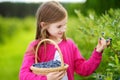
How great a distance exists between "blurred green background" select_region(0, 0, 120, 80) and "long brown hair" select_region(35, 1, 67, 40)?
0.92 ft

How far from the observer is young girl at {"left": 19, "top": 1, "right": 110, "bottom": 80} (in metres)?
3.67

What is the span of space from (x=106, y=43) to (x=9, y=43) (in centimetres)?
1145

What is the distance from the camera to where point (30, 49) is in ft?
12.3

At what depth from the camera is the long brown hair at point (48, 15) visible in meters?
3.72

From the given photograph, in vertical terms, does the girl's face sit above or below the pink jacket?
above

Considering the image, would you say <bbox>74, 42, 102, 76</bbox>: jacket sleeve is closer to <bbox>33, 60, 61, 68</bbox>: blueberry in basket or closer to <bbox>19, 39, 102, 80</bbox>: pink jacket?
<bbox>19, 39, 102, 80</bbox>: pink jacket

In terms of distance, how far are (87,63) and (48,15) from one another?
525 mm

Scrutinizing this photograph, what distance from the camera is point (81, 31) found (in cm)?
409

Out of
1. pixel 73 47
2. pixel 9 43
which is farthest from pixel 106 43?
pixel 9 43

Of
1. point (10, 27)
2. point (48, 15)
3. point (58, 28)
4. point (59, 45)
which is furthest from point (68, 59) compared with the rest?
point (10, 27)

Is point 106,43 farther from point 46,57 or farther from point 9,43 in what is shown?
point 9,43

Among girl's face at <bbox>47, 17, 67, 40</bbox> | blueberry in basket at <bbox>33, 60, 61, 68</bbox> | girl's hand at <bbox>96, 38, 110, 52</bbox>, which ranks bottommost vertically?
blueberry in basket at <bbox>33, 60, 61, 68</bbox>

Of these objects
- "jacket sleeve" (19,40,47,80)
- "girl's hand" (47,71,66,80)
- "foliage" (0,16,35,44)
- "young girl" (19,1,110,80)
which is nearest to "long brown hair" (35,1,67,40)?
"young girl" (19,1,110,80)

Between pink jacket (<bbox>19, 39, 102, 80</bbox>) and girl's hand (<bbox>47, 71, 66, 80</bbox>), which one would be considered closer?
girl's hand (<bbox>47, 71, 66, 80</bbox>)
